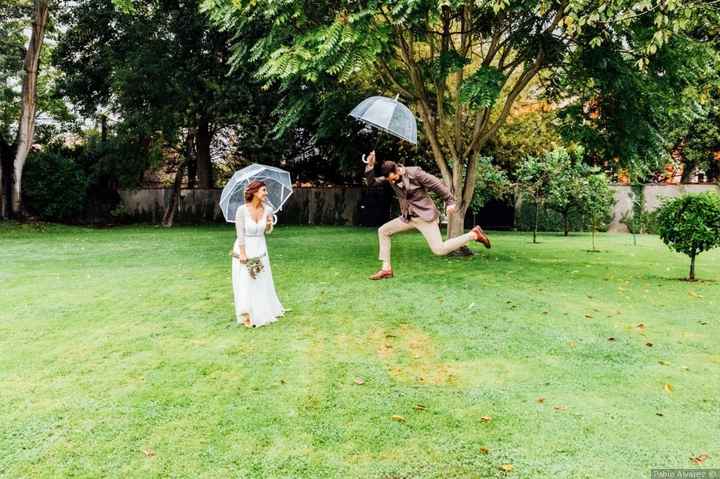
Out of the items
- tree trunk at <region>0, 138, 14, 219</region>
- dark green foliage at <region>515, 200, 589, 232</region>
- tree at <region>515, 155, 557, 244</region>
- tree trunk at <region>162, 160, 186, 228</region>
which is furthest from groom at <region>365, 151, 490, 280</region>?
tree trunk at <region>0, 138, 14, 219</region>

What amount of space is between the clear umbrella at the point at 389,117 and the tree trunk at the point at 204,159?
18750mm

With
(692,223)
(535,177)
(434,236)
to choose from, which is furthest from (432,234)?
(535,177)

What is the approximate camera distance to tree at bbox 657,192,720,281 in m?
9.32

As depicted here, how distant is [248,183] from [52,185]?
19.8 m

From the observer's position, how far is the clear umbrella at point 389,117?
298 inches

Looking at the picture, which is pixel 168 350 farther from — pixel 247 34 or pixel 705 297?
pixel 247 34

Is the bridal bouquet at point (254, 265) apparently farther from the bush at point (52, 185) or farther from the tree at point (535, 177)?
the bush at point (52, 185)

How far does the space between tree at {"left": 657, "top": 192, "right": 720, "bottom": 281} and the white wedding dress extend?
736 cm

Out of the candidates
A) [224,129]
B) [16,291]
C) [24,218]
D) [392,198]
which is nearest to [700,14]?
[16,291]

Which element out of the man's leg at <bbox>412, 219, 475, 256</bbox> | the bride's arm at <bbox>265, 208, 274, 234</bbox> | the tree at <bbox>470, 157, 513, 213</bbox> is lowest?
the man's leg at <bbox>412, 219, 475, 256</bbox>

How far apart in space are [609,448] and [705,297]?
6.00 metres

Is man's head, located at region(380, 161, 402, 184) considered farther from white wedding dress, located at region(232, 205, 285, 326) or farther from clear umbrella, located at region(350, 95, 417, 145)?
white wedding dress, located at region(232, 205, 285, 326)

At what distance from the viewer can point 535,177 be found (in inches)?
731

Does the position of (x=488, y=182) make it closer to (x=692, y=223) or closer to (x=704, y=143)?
(x=692, y=223)
